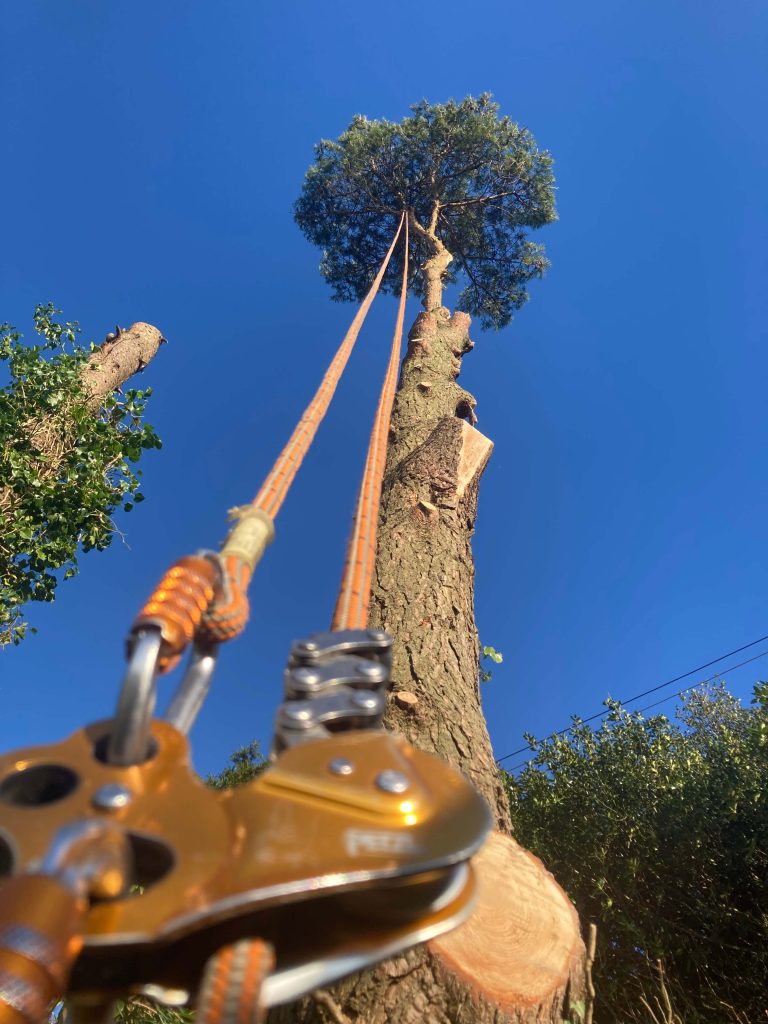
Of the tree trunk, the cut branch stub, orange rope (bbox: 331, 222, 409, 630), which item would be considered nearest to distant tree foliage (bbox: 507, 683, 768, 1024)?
the tree trunk

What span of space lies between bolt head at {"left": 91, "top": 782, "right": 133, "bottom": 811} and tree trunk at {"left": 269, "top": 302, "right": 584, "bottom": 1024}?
49.0 inches

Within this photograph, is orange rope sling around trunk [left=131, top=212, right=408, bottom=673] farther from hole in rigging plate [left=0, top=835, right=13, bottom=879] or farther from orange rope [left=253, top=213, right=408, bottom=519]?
hole in rigging plate [left=0, top=835, right=13, bottom=879]

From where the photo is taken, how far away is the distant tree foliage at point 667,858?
5.08 metres

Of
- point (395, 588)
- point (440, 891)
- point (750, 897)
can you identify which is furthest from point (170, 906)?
point (750, 897)

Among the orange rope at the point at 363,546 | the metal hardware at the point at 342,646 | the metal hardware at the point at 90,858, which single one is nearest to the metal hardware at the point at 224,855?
the metal hardware at the point at 90,858

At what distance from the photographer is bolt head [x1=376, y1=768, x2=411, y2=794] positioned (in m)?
0.70

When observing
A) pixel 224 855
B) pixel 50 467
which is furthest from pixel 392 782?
pixel 50 467

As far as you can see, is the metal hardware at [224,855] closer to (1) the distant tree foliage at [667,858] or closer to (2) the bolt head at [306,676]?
(2) the bolt head at [306,676]

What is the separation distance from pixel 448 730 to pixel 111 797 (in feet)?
6.25

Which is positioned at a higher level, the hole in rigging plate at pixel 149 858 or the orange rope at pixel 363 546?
the orange rope at pixel 363 546

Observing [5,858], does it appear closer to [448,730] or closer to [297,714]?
[297,714]

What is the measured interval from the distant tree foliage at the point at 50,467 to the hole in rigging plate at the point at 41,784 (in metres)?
4.90

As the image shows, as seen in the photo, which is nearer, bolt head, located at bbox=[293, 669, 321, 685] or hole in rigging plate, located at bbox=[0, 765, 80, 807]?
hole in rigging plate, located at bbox=[0, 765, 80, 807]

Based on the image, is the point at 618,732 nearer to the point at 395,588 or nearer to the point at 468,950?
the point at 395,588
